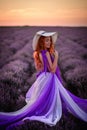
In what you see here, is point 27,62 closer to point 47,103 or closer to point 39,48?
point 39,48

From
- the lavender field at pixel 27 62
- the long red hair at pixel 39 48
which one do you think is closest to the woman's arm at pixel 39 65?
the long red hair at pixel 39 48

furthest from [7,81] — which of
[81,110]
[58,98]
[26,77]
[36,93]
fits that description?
[81,110]

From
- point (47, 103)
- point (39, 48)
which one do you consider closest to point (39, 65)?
point (39, 48)

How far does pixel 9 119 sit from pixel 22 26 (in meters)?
1.39

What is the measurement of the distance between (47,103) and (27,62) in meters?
0.69

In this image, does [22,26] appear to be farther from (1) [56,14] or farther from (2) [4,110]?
(2) [4,110]

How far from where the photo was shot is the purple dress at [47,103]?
3.28 m

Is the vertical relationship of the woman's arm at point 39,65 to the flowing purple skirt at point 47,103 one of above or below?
above

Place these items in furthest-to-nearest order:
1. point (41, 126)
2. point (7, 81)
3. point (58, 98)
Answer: point (7, 81) < point (58, 98) < point (41, 126)

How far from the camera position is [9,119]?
3.24 m

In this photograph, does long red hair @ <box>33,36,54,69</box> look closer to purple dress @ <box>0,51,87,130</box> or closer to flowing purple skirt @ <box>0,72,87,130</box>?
purple dress @ <box>0,51,87,130</box>

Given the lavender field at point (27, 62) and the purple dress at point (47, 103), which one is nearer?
the purple dress at point (47, 103)

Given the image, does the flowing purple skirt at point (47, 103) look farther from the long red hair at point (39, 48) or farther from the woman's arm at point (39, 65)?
the long red hair at point (39, 48)

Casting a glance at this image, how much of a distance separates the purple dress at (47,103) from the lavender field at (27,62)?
0.47 ft
